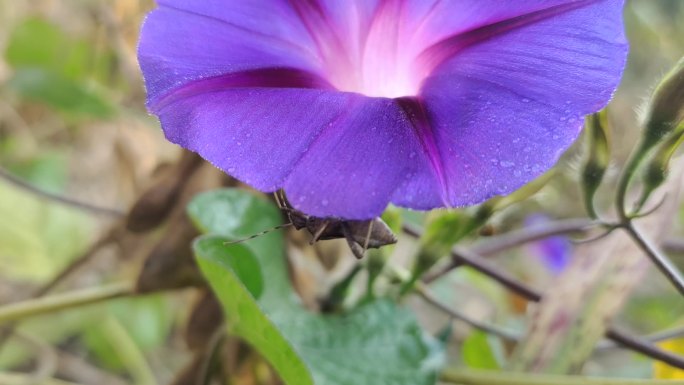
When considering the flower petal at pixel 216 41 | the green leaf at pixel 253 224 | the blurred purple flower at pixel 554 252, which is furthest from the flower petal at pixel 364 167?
the blurred purple flower at pixel 554 252

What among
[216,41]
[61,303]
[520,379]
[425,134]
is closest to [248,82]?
[216,41]

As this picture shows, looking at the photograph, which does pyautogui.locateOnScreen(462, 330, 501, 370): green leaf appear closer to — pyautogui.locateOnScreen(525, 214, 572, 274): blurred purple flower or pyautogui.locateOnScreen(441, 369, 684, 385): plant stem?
pyautogui.locateOnScreen(441, 369, 684, 385): plant stem

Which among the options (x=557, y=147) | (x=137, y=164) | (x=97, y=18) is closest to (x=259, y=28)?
(x=557, y=147)

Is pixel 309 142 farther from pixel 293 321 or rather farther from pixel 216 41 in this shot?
pixel 293 321

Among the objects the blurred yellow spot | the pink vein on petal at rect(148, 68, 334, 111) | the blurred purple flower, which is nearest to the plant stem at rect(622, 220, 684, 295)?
the blurred yellow spot

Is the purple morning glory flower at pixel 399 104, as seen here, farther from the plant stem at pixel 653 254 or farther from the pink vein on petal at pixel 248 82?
the plant stem at pixel 653 254

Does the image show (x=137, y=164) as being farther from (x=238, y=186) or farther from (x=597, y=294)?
(x=597, y=294)
